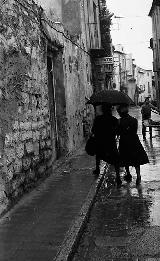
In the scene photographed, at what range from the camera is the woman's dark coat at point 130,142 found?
8531 millimetres

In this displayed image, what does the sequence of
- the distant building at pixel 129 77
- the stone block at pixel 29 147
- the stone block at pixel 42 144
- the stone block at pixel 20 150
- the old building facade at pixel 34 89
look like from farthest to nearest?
1. the distant building at pixel 129 77
2. the stone block at pixel 42 144
3. the stone block at pixel 29 147
4. the stone block at pixel 20 150
5. the old building facade at pixel 34 89

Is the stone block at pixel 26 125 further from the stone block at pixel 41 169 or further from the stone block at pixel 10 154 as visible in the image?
the stone block at pixel 41 169

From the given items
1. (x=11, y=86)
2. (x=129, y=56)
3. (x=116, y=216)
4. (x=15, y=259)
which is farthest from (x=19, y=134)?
(x=129, y=56)

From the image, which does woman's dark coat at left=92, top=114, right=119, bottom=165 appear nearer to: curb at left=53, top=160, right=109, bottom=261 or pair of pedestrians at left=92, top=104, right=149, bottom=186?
pair of pedestrians at left=92, top=104, right=149, bottom=186

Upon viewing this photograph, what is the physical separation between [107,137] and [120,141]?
0.28 m

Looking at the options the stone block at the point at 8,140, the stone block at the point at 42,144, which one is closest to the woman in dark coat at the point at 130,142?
the stone block at the point at 42,144

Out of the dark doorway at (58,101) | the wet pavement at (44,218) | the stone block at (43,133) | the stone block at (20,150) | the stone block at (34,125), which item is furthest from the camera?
the dark doorway at (58,101)

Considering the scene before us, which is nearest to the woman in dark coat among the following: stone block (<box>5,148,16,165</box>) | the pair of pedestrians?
the pair of pedestrians

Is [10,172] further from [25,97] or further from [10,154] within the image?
[25,97]

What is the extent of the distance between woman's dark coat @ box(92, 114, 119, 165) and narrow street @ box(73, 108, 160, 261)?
0.54 metres

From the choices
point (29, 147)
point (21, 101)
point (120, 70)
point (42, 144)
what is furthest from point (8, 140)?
point (120, 70)

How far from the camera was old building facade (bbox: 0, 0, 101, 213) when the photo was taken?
640 centimetres

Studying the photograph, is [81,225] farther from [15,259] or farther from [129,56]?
[129,56]

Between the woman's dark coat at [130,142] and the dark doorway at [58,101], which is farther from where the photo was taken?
the dark doorway at [58,101]
